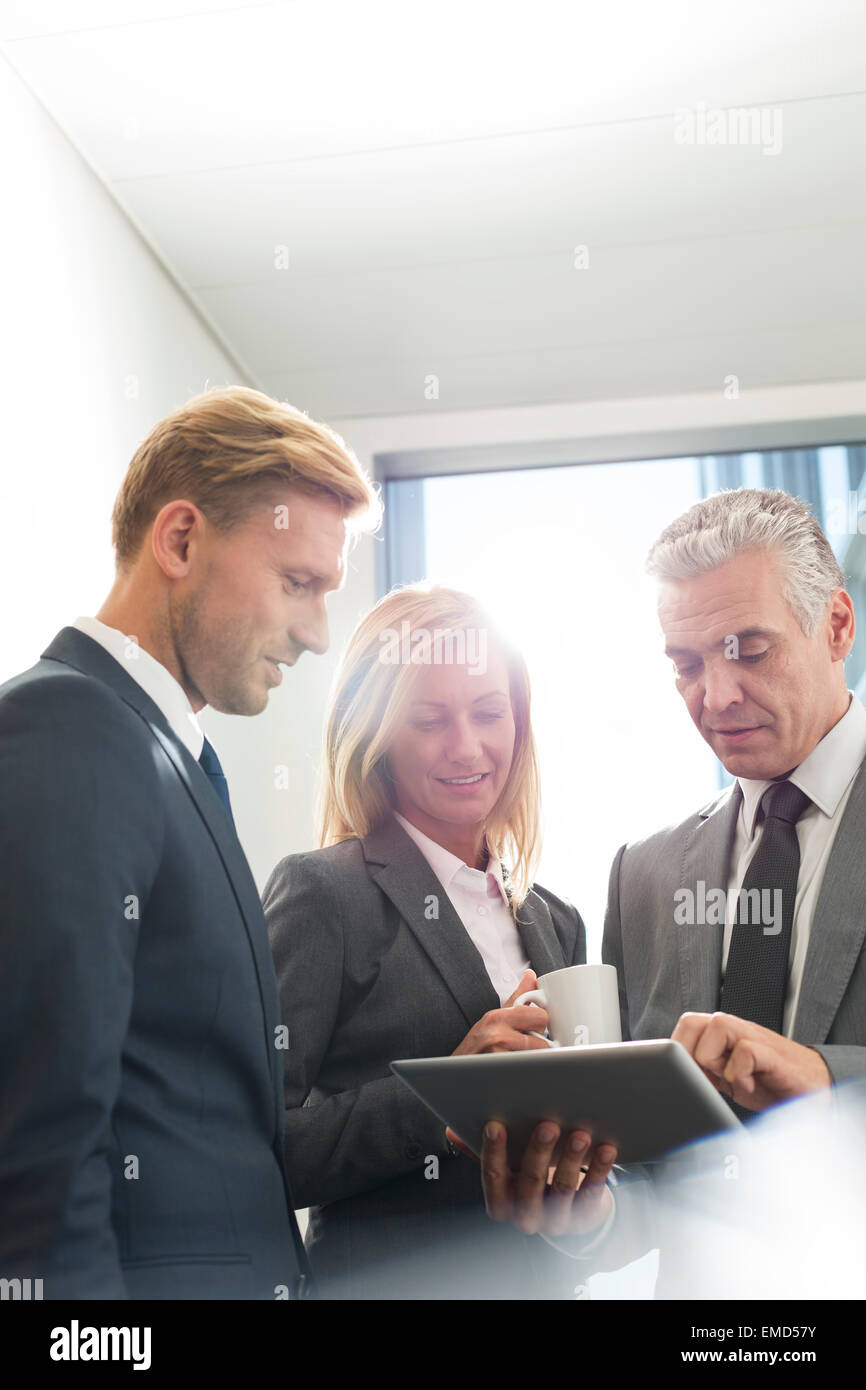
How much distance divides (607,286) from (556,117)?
0.56 meters

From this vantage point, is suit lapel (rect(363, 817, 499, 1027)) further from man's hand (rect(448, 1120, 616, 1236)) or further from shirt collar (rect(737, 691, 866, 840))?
shirt collar (rect(737, 691, 866, 840))

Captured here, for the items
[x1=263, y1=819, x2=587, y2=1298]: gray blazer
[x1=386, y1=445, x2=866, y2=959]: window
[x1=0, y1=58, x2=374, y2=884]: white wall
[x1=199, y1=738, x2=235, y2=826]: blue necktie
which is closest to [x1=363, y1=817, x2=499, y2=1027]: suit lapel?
[x1=263, y1=819, x2=587, y2=1298]: gray blazer

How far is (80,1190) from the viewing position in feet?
3.00

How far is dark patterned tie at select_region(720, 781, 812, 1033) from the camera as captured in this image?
→ 151cm

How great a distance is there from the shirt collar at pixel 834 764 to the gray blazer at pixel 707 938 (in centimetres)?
3

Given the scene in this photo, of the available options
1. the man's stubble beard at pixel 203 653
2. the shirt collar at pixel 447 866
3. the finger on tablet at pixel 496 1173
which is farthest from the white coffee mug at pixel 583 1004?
the man's stubble beard at pixel 203 653

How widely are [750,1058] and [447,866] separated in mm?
550

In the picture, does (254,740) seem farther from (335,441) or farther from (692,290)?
(335,441)

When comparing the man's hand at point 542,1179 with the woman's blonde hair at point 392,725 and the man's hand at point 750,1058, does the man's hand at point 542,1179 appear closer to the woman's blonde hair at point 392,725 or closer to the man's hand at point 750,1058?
the man's hand at point 750,1058

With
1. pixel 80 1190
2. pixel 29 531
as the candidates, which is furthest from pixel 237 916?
pixel 29 531

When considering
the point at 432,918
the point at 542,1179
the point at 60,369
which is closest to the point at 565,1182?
the point at 542,1179

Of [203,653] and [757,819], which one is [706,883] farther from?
[203,653]

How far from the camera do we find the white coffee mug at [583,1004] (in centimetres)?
135

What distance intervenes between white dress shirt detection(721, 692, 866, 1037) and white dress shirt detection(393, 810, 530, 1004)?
0.96ft
